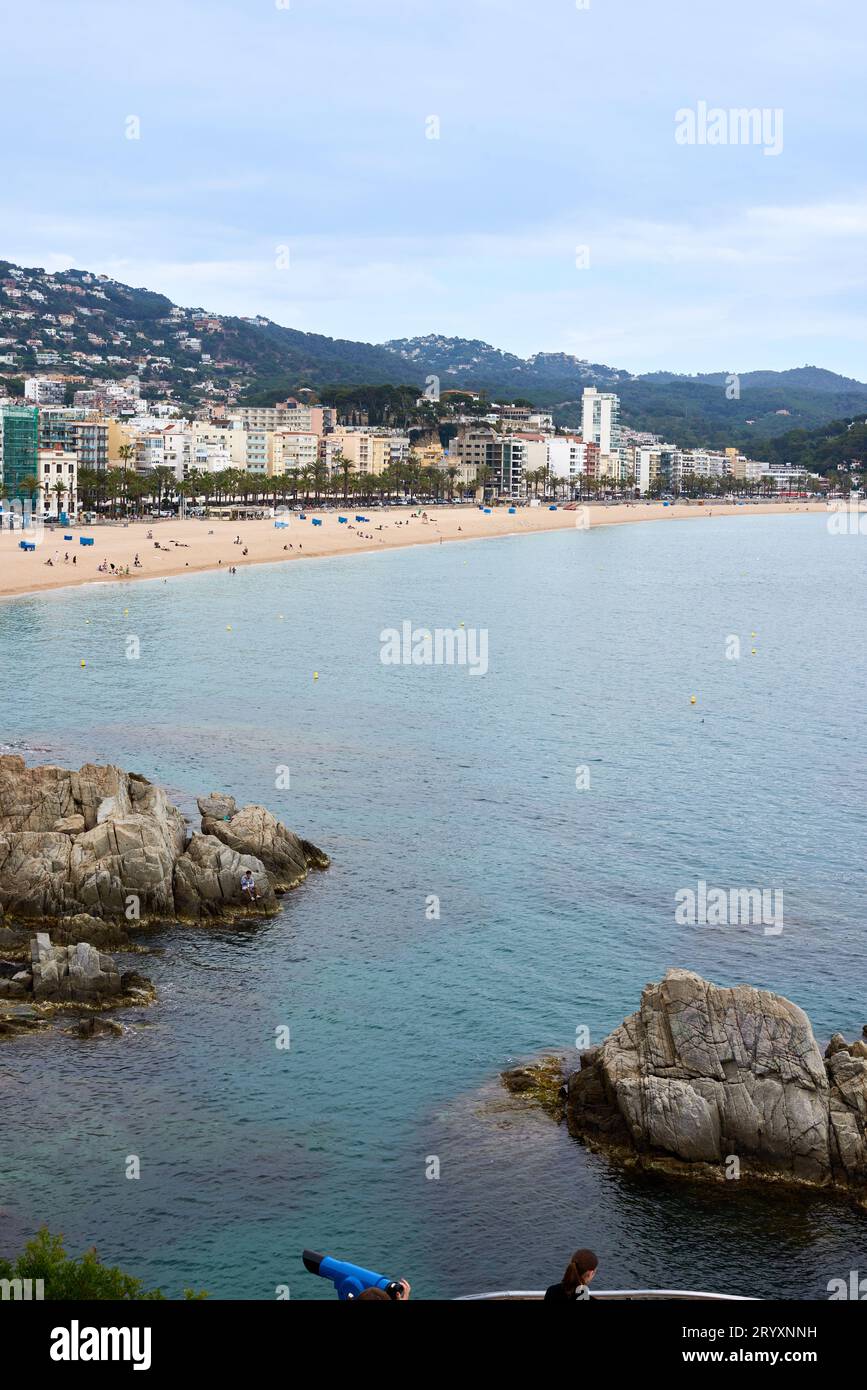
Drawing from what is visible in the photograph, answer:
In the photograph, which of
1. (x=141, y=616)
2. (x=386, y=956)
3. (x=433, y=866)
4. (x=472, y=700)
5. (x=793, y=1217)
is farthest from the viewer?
(x=141, y=616)

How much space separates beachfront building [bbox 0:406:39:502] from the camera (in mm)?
148500

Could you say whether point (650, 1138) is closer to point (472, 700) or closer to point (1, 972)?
point (1, 972)

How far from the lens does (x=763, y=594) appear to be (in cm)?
11244

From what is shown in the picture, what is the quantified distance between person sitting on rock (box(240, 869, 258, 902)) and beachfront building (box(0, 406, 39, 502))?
408 ft

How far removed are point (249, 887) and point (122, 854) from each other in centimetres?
268

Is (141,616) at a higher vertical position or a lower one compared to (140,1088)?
higher

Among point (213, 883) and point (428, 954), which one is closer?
point (428, 954)

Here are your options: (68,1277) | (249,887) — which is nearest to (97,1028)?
(249,887)

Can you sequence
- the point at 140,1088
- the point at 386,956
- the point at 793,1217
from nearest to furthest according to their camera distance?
the point at 793,1217 < the point at 140,1088 < the point at 386,956

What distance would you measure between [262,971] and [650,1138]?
927cm

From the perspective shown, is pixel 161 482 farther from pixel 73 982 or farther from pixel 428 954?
pixel 73 982

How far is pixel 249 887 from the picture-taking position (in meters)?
30.5

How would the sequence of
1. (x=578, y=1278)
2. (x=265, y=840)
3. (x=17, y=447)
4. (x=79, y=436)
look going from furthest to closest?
(x=79, y=436)
(x=17, y=447)
(x=265, y=840)
(x=578, y=1278)

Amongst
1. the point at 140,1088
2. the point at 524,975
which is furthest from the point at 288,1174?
the point at 524,975
